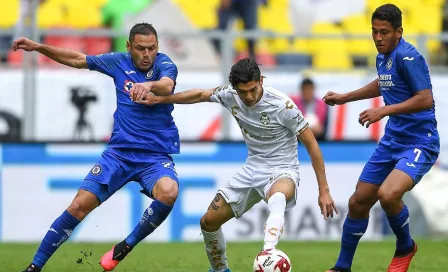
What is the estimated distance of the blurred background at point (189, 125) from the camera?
45.9 ft

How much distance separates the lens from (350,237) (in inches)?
358

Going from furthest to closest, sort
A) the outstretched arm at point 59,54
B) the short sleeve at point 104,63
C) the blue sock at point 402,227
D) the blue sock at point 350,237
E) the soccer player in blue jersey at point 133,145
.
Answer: the short sleeve at point 104,63 < the outstretched arm at point 59,54 < the blue sock at point 350,237 < the soccer player in blue jersey at point 133,145 < the blue sock at point 402,227

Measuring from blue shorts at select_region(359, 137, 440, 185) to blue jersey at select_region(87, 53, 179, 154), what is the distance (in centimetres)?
183

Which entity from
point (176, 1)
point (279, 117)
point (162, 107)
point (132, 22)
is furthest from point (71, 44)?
point (279, 117)

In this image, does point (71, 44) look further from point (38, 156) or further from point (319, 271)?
point (319, 271)

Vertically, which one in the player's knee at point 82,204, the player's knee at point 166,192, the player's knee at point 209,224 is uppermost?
the player's knee at point 166,192

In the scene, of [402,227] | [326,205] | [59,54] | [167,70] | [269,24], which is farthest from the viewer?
[269,24]

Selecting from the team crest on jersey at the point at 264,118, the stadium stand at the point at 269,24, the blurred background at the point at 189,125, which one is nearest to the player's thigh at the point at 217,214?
the team crest on jersey at the point at 264,118

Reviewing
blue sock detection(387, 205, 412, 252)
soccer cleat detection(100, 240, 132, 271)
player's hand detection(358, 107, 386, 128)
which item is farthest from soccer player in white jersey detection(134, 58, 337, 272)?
blue sock detection(387, 205, 412, 252)

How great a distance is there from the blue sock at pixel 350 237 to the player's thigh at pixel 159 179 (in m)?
1.55

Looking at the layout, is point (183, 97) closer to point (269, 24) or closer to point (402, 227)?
point (402, 227)

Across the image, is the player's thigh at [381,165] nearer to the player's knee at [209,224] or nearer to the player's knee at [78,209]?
the player's knee at [209,224]

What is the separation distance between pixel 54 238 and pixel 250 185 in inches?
68.5

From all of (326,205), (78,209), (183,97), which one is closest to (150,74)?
(183,97)
